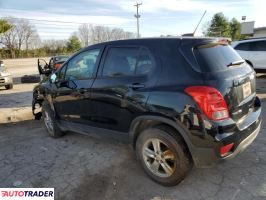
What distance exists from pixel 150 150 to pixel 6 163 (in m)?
2.42

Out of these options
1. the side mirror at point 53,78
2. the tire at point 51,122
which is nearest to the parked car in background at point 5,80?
the tire at point 51,122

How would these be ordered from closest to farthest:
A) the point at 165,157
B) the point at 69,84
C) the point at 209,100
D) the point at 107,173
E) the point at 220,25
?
the point at 209,100, the point at 165,157, the point at 107,173, the point at 69,84, the point at 220,25

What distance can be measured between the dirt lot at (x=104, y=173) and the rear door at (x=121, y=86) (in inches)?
18.4

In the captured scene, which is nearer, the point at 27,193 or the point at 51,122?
the point at 27,193

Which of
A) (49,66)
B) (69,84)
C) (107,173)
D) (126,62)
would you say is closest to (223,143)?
(126,62)

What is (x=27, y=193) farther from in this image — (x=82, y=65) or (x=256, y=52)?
(x=256, y=52)

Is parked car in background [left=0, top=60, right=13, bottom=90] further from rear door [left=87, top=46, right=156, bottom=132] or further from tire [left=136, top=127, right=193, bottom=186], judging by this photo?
tire [left=136, top=127, right=193, bottom=186]

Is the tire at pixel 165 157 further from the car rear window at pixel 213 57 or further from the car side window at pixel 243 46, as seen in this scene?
the car side window at pixel 243 46

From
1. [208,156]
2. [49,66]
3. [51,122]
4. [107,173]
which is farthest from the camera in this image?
[49,66]

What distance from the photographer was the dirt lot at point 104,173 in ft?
9.86

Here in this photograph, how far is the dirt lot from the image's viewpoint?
300 cm

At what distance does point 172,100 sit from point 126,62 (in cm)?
94

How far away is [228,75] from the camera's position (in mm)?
2789

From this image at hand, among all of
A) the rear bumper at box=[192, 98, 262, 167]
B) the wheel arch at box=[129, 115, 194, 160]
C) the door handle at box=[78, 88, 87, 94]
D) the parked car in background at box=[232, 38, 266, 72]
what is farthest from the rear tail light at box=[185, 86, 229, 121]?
the parked car in background at box=[232, 38, 266, 72]
